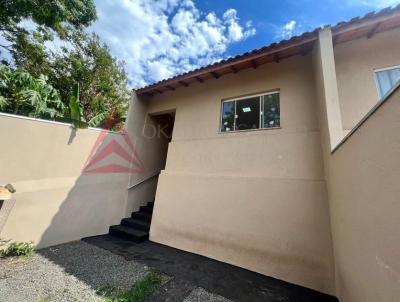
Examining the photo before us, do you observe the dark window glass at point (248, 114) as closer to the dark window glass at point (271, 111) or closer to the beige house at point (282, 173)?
the beige house at point (282, 173)

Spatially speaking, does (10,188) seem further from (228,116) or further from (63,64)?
(63,64)

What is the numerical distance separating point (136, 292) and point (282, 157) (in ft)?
15.2

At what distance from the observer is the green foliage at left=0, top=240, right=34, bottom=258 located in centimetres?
465

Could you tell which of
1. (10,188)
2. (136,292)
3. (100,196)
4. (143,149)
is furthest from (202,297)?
(143,149)

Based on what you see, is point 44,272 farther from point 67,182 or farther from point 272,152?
point 272,152

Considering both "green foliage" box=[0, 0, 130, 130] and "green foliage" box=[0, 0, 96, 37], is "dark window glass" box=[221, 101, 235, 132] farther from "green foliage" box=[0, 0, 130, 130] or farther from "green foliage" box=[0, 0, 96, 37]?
"green foliage" box=[0, 0, 96, 37]

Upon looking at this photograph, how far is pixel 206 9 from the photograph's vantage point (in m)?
7.07

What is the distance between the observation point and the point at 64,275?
4.00 m

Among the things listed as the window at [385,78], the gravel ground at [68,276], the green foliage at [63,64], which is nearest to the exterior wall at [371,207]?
the gravel ground at [68,276]

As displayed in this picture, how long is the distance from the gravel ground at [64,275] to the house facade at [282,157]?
6.50ft

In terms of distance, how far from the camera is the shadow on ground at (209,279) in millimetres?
3627

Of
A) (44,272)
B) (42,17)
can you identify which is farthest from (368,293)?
(42,17)

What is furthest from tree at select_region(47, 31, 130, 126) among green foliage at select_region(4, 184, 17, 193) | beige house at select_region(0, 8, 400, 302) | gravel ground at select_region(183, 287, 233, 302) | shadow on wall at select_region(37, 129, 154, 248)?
gravel ground at select_region(183, 287, 233, 302)

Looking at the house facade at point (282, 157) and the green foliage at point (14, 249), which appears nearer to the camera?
the house facade at point (282, 157)
